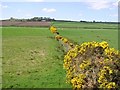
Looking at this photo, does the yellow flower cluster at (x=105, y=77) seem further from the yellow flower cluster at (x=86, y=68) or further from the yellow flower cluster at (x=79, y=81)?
the yellow flower cluster at (x=79, y=81)

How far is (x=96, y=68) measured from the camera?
627 inches

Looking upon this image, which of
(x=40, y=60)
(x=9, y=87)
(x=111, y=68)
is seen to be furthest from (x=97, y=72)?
(x=40, y=60)

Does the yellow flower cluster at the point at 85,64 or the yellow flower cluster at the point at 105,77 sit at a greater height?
the yellow flower cluster at the point at 85,64

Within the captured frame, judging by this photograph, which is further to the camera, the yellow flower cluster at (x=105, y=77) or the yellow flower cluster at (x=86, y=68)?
the yellow flower cluster at (x=86, y=68)

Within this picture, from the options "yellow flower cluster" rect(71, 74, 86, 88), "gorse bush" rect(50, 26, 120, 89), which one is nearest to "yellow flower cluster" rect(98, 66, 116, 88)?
"gorse bush" rect(50, 26, 120, 89)

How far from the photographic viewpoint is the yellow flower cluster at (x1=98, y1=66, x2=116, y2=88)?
14901 mm

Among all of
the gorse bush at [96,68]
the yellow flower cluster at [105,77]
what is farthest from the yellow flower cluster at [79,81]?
the yellow flower cluster at [105,77]

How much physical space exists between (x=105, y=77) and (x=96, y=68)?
0.93 m

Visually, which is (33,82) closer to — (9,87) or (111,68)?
(9,87)

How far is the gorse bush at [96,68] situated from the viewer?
15.3 meters

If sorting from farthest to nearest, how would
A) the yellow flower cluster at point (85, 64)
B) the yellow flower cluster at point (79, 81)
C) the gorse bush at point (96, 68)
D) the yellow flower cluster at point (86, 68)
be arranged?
1. the yellow flower cluster at point (85, 64)
2. the yellow flower cluster at point (79, 81)
3. the gorse bush at point (96, 68)
4. the yellow flower cluster at point (86, 68)

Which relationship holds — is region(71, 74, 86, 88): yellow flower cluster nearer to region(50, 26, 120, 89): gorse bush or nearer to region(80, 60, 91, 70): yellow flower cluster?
region(50, 26, 120, 89): gorse bush

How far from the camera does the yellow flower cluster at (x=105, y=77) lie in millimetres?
14901

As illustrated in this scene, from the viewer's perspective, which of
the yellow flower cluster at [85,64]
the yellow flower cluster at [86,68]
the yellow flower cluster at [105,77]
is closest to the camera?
the yellow flower cluster at [105,77]
